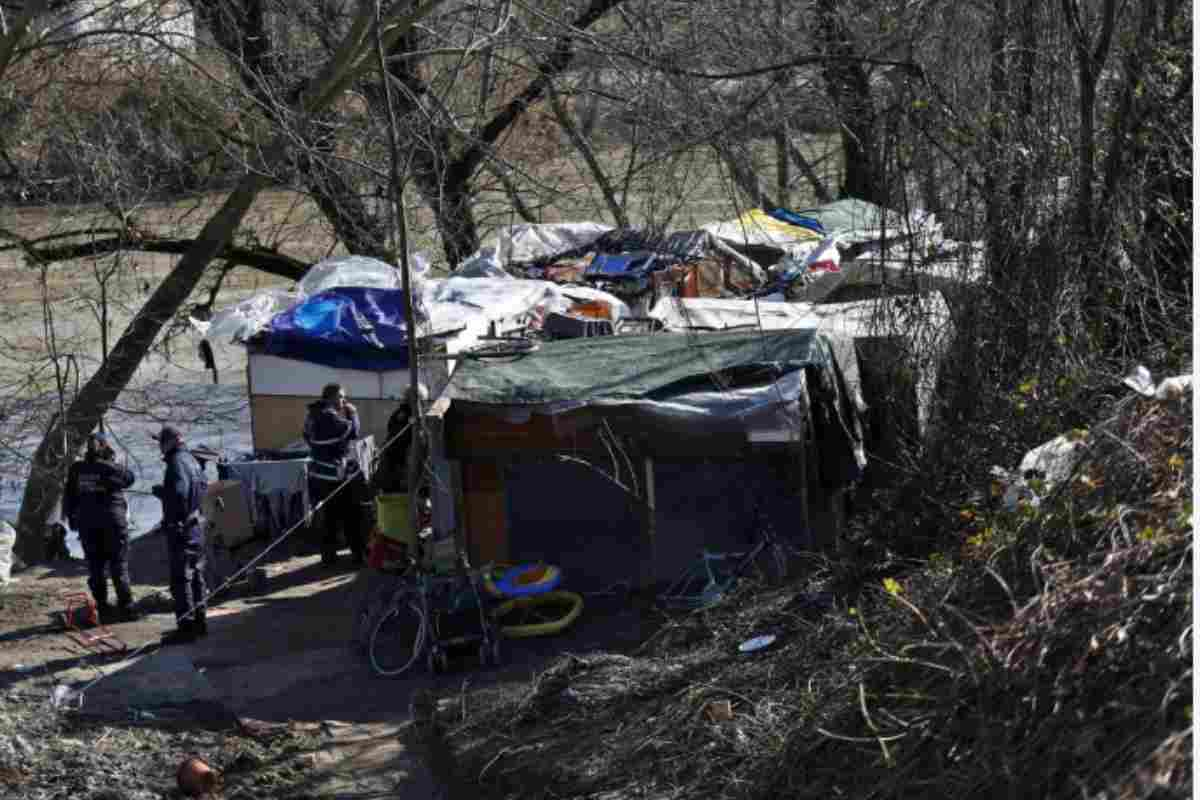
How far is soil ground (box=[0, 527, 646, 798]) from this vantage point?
10586mm

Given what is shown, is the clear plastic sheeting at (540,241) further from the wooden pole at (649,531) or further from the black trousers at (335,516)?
the wooden pole at (649,531)

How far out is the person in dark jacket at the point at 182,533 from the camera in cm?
1308

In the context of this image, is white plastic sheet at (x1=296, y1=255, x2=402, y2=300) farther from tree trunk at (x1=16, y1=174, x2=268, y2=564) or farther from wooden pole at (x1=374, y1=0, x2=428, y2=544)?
wooden pole at (x1=374, y1=0, x2=428, y2=544)

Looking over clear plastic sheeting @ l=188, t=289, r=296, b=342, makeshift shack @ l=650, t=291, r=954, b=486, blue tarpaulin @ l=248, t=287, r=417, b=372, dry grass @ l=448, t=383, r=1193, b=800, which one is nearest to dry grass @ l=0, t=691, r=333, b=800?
dry grass @ l=448, t=383, r=1193, b=800

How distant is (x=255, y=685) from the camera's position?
479 inches

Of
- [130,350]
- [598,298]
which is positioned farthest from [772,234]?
[130,350]

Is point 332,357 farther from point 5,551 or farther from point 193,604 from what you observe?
point 193,604

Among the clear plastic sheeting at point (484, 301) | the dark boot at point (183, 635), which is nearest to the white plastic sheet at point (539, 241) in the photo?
the clear plastic sheeting at point (484, 301)

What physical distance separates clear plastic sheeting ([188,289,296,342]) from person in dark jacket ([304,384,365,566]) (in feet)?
7.24

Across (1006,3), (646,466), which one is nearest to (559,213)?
(646,466)

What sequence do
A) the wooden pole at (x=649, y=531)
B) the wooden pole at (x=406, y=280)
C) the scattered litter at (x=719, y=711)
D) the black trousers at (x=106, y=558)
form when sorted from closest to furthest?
the scattered litter at (x=719, y=711), the wooden pole at (x=406, y=280), the wooden pole at (x=649, y=531), the black trousers at (x=106, y=558)

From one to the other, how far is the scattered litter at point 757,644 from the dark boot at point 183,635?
5.46m

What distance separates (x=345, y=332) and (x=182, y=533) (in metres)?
4.04

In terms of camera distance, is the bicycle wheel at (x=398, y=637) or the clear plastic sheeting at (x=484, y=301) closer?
the bicycle wheel at (x=398, y=637)
